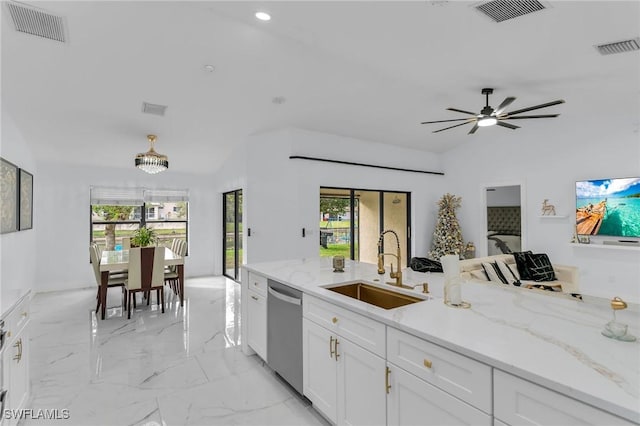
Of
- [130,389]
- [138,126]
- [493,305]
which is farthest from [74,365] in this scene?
[493,305]

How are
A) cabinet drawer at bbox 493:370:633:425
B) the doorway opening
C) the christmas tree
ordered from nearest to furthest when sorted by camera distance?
1. cabinet drawer at bbox 493:370:633:425
2. the doorway opening
3. the christmas tree

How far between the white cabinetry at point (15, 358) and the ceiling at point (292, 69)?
227 cm

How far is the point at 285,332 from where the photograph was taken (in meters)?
2.46

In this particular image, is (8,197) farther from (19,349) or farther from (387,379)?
(387,379)

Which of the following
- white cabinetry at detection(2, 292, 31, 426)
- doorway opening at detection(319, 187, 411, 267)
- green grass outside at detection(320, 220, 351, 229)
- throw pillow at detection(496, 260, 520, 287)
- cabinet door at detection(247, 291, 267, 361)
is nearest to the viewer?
white cabinetry at detection(2, 292, 31, 426)

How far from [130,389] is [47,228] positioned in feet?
15.5

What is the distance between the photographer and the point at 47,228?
5.66 metres

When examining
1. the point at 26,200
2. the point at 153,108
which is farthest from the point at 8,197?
the point at 153,108

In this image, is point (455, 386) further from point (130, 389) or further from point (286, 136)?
point (286, 136)

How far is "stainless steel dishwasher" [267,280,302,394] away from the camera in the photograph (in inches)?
90.7

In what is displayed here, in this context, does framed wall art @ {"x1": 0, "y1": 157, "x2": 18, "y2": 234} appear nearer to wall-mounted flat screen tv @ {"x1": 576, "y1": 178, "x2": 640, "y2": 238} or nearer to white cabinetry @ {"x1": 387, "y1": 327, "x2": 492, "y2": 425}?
white cabinetry @ {"x1": 387, "y1": 327, "x2": 492, "y2": 425}

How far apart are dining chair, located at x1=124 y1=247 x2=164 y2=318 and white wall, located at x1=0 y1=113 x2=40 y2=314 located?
1051 mm

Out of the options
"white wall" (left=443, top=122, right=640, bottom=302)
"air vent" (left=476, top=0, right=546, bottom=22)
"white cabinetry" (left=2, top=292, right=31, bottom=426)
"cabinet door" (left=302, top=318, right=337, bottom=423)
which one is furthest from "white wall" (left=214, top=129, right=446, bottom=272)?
"white cabinetry" (left=2, top=292, right=31, bottom=426)

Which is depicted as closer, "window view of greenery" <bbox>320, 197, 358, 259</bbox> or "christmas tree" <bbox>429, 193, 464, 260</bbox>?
"window view of greenery" <bbox>320, 197, 358, 259</bbox>
